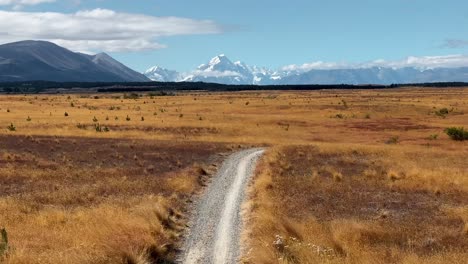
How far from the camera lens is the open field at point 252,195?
56.6ft

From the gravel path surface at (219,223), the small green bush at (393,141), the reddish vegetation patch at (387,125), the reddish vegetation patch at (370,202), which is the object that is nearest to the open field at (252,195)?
the reddish vegetation patch at (370,202)

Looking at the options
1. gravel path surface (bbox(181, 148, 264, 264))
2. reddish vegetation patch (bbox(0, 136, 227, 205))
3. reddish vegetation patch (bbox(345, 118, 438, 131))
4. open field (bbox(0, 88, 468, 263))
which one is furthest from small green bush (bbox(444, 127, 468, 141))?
gravel path surface (bbox(181, 148, 264, 264))

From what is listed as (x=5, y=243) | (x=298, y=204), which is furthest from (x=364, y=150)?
(x=5, y=243)

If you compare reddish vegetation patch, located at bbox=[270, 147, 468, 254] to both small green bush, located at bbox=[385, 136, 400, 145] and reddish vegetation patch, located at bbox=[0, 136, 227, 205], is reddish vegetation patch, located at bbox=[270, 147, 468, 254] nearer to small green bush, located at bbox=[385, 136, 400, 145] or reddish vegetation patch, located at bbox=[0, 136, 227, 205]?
reddish vegetation patch, located at bbox=[0, 136, 227, 205]

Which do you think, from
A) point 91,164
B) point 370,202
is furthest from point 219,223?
point 91,164

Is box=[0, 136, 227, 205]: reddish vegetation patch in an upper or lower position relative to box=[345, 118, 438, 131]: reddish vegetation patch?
upper

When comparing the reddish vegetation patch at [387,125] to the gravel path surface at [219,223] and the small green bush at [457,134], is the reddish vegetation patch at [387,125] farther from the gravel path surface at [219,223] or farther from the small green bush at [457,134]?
the gravel path surface at [219,223]

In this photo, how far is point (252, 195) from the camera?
27.9 meters

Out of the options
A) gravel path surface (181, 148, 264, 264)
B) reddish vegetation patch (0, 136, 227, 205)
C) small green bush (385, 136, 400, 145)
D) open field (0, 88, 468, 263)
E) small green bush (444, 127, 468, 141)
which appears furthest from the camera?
small green bush (444, 127, 468, 141)

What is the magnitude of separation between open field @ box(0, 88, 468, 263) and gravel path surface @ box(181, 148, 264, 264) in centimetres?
63

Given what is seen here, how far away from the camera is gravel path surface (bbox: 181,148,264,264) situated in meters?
17.7

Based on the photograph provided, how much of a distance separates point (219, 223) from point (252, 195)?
19.5ft

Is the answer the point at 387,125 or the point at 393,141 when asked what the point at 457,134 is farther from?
the point at 387,125

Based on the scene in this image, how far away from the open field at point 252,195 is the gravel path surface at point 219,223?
63cm
